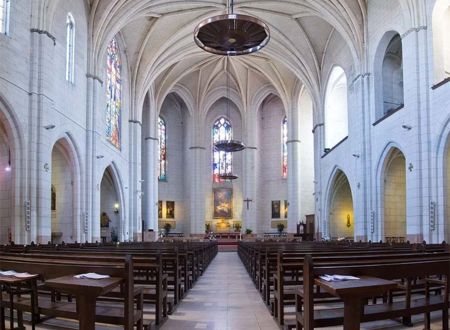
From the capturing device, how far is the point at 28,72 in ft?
51.2

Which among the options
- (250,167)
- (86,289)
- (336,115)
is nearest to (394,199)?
(336,115)

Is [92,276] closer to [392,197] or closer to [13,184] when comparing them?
[13,184]

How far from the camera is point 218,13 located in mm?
27812

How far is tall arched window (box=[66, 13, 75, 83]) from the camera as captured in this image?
1939 cm

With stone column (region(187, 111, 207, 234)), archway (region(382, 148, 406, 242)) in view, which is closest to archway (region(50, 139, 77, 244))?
archway (region(382, 148, 406, 242))

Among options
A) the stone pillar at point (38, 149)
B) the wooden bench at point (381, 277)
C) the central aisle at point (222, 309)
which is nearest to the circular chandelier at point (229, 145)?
the stone pillar at point (38, 149)

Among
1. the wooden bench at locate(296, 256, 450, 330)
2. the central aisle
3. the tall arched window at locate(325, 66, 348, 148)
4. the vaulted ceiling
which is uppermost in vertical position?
the vaulted ceiling

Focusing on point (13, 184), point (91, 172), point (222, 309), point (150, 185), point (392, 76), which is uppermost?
point (392, 76)

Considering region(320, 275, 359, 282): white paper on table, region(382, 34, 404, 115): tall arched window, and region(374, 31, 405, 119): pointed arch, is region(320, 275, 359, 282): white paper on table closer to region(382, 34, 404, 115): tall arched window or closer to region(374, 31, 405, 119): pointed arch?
region(374, 31, 405, 119): pointed arch

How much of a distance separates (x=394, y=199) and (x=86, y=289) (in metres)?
18.9

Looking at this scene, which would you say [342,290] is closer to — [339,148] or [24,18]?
[24,18]

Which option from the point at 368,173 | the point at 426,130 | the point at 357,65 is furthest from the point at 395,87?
the point at 426,130

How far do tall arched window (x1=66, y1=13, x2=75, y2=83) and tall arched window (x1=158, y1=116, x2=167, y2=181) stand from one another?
2108 centimetres

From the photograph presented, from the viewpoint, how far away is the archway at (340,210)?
2770 centimetres
